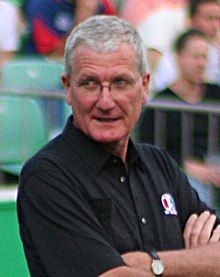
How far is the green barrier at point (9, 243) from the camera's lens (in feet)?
18.9

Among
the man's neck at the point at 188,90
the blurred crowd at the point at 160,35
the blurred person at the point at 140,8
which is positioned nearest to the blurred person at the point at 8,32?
the blurred crowd at the point at 160,35

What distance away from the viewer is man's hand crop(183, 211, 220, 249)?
3.46 metres

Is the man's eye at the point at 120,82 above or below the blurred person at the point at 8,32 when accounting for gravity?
above

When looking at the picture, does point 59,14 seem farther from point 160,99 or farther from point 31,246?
point 31,246

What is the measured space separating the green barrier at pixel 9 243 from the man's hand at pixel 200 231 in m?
2.33

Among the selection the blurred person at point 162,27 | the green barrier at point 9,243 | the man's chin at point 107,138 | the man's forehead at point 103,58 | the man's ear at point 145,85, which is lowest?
the green barrier at point 9,243

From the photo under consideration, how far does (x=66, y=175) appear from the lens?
10.6 ft

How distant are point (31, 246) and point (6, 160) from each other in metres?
2.84

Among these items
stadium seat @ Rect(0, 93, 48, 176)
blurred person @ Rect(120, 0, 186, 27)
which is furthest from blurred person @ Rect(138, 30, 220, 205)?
stadium seat @ Rect(0, 93, 48, 176)

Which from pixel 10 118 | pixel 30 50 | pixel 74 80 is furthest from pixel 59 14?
pixel 74 80

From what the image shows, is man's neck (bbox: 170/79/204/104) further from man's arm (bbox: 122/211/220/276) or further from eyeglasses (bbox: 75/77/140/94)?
eyeglasses (bbox: 75/77/140/94)

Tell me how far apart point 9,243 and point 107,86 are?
8.91 feet

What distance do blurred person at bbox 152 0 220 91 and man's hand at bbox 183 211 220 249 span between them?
115 inches

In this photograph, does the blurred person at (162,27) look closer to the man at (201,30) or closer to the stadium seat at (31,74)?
the man at (201,30)
